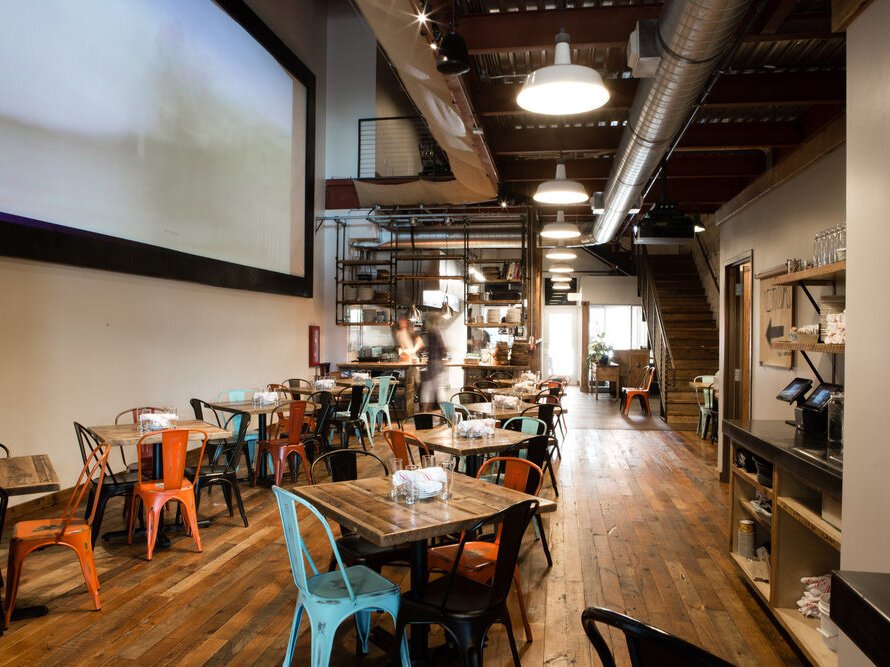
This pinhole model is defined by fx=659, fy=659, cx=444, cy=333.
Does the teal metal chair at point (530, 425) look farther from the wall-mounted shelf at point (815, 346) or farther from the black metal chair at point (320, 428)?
the black metal chair at point (320, 428)

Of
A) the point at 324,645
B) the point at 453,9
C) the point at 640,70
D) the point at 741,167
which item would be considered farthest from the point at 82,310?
the point at 741,167

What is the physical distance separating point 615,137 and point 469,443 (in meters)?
3.57

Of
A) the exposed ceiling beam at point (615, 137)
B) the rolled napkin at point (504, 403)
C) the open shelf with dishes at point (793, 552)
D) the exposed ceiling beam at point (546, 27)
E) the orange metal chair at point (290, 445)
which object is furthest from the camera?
the rolled napkin at point (504, 403)

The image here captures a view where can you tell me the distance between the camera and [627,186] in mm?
6266

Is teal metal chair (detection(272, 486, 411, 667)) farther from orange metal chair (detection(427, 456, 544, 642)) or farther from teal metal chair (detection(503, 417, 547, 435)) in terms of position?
teal metal chair (detection(503, 417, 547, 435))

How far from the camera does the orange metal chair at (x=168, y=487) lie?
14.3 feet

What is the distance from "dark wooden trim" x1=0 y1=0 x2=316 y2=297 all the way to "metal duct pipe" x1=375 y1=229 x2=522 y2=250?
1770mm

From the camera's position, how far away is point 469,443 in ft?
14.8

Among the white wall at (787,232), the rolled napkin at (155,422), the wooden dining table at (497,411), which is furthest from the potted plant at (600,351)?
the rolled napkin at (155,422)

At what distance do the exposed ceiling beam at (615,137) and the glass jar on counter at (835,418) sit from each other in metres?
3.02

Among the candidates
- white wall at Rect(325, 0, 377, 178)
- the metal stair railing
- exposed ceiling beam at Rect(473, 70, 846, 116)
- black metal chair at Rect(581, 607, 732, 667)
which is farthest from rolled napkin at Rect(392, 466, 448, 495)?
white wall at Rect(325, 0, 377, 178)

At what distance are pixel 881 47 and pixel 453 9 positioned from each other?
7.83 feet

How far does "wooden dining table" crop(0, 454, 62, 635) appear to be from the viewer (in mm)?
3154

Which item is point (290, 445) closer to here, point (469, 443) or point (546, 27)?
point (469, 443)
